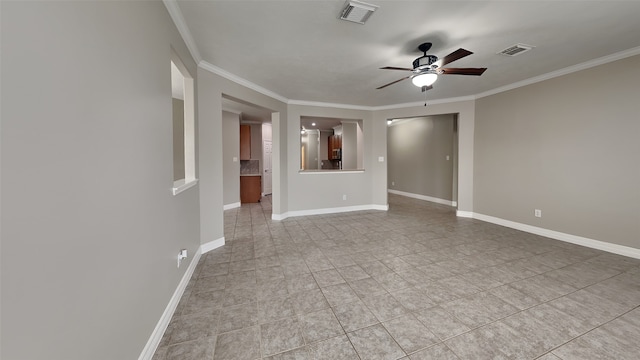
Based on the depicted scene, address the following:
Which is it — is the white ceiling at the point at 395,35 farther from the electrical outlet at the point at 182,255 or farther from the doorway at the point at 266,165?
the doorway at the point at 266,165

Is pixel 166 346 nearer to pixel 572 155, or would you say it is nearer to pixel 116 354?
pixel 116 354

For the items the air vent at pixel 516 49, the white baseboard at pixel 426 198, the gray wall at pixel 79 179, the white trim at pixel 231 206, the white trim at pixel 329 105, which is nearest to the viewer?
the gray wall at pixel 79 179

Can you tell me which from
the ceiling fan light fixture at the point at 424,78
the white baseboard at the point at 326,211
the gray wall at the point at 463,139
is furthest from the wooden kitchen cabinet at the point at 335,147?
the ceiling fan light fixture at the point at 424,78

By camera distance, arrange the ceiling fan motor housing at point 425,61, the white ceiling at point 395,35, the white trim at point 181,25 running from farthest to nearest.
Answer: the ceiling fan motor housing at point 425,61 < the white ceiling at point 395,35 < the white trim at point 181,25

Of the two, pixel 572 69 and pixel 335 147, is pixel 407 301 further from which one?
pixel 335 147

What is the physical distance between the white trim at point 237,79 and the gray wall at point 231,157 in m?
2.07

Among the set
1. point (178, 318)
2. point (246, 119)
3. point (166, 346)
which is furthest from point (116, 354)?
point (246, 119)

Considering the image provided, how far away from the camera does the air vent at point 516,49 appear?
8.51ft

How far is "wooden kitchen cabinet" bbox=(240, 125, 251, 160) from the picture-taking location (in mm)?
6660

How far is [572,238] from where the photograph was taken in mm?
3344

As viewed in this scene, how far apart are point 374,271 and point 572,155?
3.47 metres

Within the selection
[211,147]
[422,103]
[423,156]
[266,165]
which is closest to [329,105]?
[422,103]

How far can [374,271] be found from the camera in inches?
98.1

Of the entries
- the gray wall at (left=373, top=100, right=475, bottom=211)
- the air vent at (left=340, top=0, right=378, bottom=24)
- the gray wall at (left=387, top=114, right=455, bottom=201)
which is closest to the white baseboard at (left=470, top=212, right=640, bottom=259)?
the gray wall at (left=373, top=100, right=475, bottom=211)
